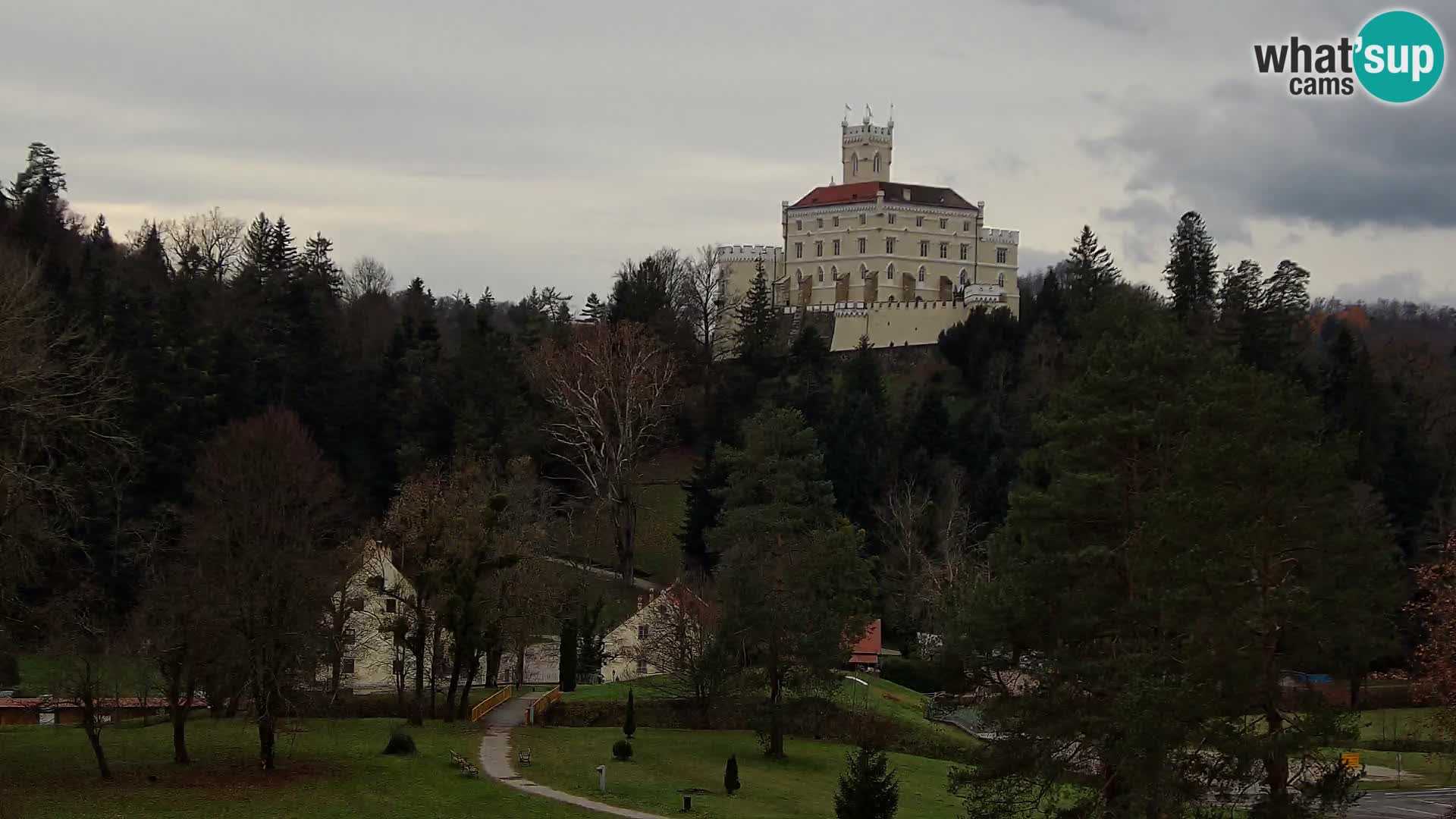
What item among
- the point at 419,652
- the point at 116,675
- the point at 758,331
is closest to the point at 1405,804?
the point at 419,652

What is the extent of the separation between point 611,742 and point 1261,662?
20341mm

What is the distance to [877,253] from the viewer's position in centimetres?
11112

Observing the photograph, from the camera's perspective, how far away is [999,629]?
28.9 meters

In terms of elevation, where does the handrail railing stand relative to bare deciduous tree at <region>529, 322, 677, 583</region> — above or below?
below

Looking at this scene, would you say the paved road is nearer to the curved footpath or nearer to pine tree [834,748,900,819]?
pine tree [834,748,900,819]

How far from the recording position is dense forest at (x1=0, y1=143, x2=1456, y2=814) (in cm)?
2678

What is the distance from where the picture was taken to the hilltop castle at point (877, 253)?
364ft

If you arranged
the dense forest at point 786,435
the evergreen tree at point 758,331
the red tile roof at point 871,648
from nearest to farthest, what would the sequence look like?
the dense forest at point 786,435 → the red tile roof at point 871,648 → the evergreen tree at point 758,331

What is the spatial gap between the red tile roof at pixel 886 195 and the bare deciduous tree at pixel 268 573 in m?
69.8

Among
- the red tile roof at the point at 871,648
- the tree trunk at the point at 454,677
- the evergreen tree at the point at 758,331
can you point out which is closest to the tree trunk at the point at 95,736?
the tree trunk at the point at 454,677

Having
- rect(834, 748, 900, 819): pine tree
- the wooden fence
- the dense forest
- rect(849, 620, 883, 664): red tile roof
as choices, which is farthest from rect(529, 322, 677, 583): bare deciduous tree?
rect(834, 748, 900, 819): pine tree

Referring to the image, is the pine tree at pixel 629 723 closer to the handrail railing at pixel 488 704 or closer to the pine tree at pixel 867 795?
the handrail railing at pixel 488 704

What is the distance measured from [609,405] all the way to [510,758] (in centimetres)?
3408

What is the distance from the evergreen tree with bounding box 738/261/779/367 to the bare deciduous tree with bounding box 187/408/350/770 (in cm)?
3954
